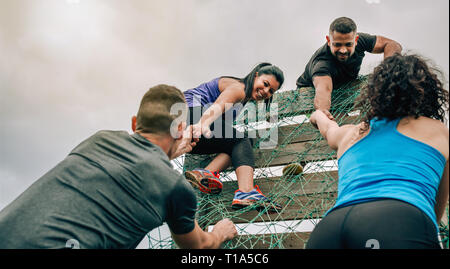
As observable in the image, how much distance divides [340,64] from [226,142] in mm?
955

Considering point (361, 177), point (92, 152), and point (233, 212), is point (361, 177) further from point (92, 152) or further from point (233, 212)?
point (233, 212)

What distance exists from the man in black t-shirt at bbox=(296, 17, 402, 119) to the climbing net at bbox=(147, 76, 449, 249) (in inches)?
4.3

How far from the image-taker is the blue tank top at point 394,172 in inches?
35.0

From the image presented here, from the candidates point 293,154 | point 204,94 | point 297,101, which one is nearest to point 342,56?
point 297,101

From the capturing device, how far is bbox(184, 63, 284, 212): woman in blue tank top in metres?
1.99

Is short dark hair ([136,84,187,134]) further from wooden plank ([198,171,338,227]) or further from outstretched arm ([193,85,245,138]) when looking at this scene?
wooden plank ([198,171,338,227])

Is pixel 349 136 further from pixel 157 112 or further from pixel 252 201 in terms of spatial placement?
pixel 252 201

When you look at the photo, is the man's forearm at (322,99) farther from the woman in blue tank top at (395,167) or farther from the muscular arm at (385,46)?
the woman in blue tank top at (395,167)

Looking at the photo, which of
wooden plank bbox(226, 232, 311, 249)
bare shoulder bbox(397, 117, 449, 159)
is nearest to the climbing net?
wooden plank bbox(226, 232, 311, 249)

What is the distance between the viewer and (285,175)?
211 centimetres

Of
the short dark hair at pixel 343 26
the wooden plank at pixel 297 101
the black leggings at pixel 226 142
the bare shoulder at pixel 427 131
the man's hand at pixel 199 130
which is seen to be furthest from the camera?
the wooden plank at pixel 297 101

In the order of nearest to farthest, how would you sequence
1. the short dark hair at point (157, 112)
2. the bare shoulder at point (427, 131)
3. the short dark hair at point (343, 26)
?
the bare shoulder at point (427, 131), the short dark hair at point (157, 112), the short dark hair at point (343, 26)

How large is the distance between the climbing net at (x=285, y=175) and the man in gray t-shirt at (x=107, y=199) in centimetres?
72

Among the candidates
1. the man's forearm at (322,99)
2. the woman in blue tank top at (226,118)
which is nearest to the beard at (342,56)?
the man's forearm at (322,99)
